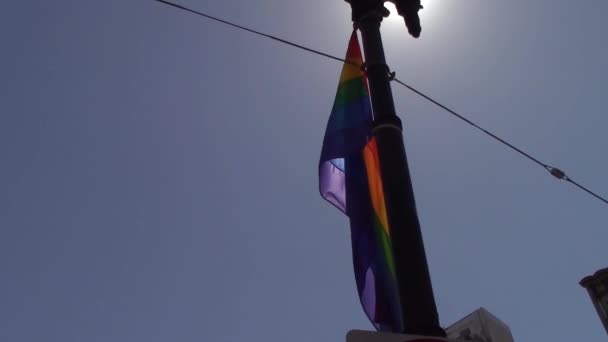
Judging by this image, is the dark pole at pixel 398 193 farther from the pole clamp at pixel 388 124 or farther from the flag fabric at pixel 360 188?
the flag fabric at pixel 360 188

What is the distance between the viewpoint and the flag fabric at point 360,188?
461cm

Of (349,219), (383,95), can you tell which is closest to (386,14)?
(383,95)

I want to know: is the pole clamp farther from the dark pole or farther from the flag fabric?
the flag fabric

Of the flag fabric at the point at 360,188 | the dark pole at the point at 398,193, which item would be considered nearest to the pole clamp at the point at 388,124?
the dark pole at the point at 398,193

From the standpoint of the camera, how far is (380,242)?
488cm

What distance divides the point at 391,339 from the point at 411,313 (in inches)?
22.0

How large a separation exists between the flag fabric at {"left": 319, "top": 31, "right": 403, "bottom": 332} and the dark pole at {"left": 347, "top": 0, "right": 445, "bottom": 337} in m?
0.64

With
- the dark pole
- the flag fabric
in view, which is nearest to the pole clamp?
the dark pole

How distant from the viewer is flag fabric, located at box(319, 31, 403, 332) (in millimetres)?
4605

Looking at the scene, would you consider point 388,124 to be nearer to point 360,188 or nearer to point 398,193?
point 398,193

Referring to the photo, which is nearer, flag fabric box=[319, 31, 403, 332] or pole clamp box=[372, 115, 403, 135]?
pole clamp box=[372, 115, 403, 135]

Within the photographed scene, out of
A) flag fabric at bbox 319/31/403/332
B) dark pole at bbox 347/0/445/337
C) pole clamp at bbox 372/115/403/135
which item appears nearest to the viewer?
dark pole at bbox 347/0/445/337

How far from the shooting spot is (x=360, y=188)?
5.27 metres

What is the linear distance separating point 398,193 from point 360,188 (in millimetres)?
1596
